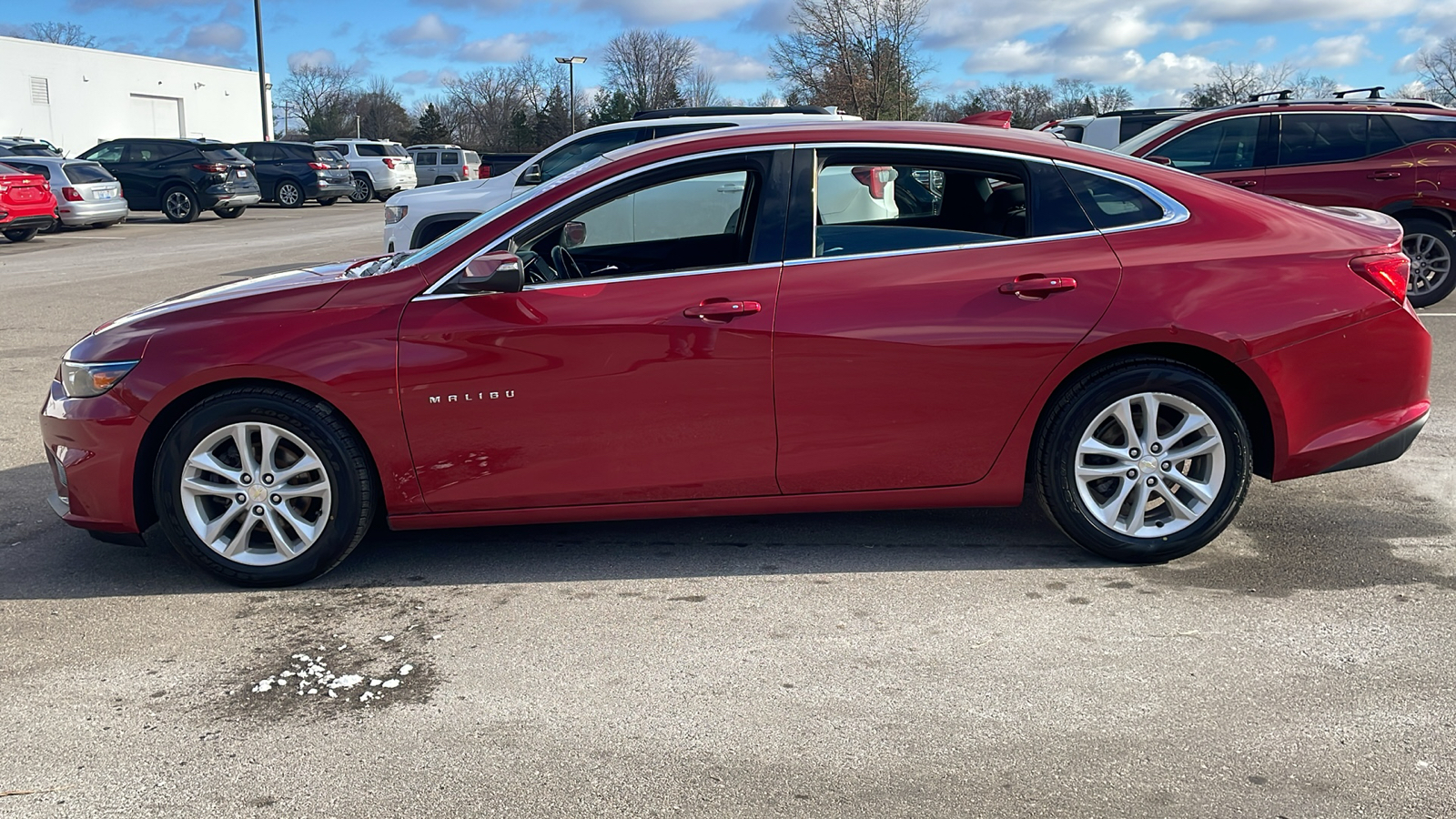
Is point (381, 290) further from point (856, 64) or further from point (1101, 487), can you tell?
point (856, 64)

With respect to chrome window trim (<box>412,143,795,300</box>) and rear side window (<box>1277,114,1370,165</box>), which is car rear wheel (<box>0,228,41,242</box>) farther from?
chrome window trim (<box>412,143,795,300</box>)

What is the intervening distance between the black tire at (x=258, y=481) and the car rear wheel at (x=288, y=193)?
30.6 meters

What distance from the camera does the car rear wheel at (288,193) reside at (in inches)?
1287

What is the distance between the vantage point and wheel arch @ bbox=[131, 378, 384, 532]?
4.23 m

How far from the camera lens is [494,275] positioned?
4.10 meters

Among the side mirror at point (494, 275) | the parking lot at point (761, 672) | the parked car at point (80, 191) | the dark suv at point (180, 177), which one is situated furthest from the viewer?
the dark suv at point (180, 177)

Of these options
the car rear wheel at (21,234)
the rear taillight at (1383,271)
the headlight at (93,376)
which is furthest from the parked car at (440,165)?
the rear taillight at (1383,271)

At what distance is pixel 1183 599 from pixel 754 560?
1.52 meters

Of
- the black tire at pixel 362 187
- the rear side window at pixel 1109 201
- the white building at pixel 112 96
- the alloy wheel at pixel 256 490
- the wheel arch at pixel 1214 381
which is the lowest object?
the alloy wheel at pixel 256 490

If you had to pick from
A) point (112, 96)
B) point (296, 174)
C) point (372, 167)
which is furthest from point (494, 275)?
point (112, 96)

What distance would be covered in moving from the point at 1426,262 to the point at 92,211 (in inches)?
857

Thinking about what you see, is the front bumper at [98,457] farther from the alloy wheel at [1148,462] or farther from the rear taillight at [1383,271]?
the rear taillight at [1383,271]

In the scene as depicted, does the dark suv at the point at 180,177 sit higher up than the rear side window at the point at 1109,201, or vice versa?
the dark suv at the point at 180,177

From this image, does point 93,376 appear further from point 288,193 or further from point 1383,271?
point 288,193
